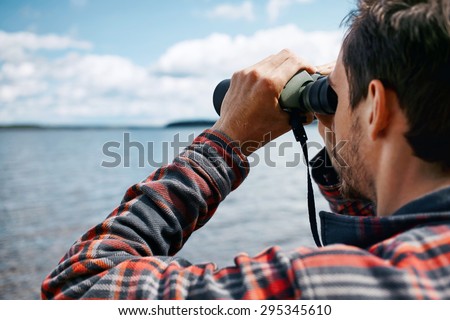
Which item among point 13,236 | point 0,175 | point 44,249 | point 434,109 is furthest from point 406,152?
point 0,175

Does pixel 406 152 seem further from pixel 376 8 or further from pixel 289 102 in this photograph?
pixel 289 102

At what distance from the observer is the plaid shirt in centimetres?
88

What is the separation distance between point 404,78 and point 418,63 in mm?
39

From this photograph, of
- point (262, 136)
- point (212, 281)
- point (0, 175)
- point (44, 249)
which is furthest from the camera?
point (0, 175)

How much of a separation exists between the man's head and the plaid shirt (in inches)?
5.9

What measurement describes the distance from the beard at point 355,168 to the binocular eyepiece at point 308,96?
0.19m

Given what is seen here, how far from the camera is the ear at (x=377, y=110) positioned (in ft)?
3.48

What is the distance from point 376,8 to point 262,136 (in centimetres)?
46

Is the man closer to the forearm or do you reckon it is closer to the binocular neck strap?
the forearm

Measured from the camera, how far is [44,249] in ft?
25.5

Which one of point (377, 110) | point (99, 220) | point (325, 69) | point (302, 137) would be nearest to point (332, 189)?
point (302, 137)

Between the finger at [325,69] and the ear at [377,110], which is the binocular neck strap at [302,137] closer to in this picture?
the finger at [325,69]

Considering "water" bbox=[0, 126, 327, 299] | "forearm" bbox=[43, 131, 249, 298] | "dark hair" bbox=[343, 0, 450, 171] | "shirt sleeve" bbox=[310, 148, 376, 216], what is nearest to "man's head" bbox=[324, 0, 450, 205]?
"dark hair" bbox=[343, 0, 450, 171]

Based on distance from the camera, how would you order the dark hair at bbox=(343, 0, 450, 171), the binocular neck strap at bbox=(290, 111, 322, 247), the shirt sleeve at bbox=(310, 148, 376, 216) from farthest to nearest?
the shirt sleeve at bbox=(310, 148, 376, 216)
the binocular neck strap at bbox=(290, 111, 322, 247)
the dark hair at bbox=(343, 0, 450, 171)
